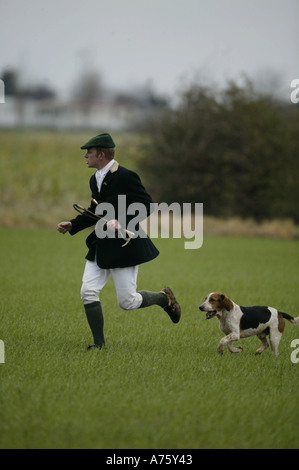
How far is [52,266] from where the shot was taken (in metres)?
17.3

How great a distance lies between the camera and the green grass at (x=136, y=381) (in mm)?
4746

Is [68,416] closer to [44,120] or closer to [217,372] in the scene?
[217,372]

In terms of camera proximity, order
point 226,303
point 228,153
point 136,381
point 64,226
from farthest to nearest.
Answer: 1. point 228,153
2. point 64,226
3. point 226,303
4. point 136,381

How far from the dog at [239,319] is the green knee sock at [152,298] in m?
0.81

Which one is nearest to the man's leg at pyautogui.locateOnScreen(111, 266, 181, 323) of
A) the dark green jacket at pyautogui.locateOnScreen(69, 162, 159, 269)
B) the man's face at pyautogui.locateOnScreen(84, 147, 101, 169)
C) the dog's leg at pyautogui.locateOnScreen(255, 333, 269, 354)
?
the dark green jacket at pyautogui.locateOnScreen(69, 162, 159, 269)

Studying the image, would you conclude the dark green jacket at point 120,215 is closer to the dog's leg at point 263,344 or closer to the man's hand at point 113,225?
the man's hand at point 113,225

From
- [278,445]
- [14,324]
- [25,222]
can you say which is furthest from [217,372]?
[25,222]

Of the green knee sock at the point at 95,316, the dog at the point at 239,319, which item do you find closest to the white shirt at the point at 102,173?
the green knee sock at the point at 95,316

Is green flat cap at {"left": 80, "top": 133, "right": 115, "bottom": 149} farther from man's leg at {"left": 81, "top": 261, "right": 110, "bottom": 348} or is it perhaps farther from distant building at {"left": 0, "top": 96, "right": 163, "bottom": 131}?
distant building at {"left": 0, "top": 96, "right": 163, "bottom": 131}

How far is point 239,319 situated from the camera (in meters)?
7.22

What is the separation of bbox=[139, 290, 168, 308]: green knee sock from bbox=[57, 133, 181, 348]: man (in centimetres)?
17

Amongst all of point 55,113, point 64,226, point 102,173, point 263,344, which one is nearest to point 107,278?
point 64,226

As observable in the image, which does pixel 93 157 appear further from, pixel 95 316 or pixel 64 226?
pixel 95 316

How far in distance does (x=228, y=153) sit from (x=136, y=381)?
29747mm
